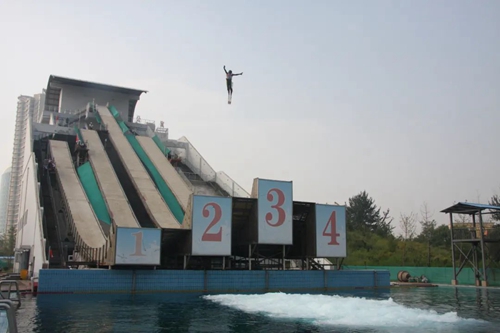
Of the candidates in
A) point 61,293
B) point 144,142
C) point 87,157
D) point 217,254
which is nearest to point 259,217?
point 217,254

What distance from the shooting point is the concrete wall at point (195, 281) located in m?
22.0

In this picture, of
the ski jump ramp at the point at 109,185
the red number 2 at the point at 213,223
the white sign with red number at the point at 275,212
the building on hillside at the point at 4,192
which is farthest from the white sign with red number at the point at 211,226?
the building on hillside at the point at 4,192

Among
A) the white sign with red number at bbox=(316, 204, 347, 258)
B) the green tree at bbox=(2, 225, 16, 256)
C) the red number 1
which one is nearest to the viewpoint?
the red number 1

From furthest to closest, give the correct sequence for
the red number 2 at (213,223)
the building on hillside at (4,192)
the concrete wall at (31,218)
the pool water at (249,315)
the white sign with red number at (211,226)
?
the building on hillside at (4,192) → the concrete wall at (31,218) → the red number 2 at (213,223) → the white sign with red number at (211,226) → the pool water at (249,315)

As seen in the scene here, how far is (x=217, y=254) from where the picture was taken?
983 inches

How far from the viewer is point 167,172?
124ft

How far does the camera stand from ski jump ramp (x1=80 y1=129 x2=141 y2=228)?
93.8ft

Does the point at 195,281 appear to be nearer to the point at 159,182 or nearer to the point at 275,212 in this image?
the point at 275,212

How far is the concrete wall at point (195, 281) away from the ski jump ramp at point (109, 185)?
3.58 m

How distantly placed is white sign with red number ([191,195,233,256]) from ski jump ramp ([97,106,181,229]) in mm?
3510

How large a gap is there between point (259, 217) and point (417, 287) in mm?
13143

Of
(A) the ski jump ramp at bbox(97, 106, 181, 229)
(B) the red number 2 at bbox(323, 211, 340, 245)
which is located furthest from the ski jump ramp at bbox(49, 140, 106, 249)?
(B) the red number 2 at bbox(323, 211, 340, 245)

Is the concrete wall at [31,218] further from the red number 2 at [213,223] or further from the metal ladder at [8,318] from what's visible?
the metal ladder at [8,318]

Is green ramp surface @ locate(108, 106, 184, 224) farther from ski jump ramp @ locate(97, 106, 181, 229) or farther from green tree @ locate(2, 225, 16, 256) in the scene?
green tree @ locate(2, 225, 16, 256)
